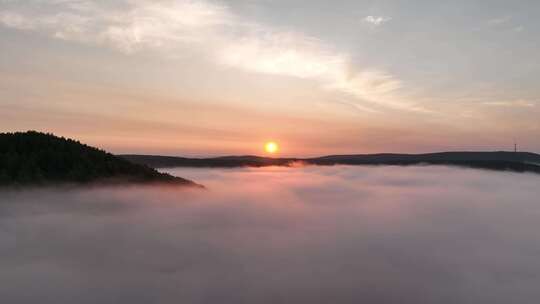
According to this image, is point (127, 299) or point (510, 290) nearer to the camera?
point (127, 299)

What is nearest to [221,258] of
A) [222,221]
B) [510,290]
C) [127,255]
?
[127,255]

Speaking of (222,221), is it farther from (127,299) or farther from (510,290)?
(510,290)

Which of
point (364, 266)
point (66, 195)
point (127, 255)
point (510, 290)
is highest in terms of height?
point (66, 195)

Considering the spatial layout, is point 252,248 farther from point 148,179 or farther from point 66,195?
point 66,195

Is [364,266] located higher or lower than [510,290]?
higher

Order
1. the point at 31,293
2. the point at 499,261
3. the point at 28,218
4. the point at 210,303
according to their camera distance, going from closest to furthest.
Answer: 1. the point at 31,293
2. the point at 210,303
3. the point at 28,218
4. the point at 499,261

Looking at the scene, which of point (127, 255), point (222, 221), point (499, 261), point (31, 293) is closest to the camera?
point (31, 293)

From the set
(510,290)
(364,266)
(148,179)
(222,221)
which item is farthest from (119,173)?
(510,290)
